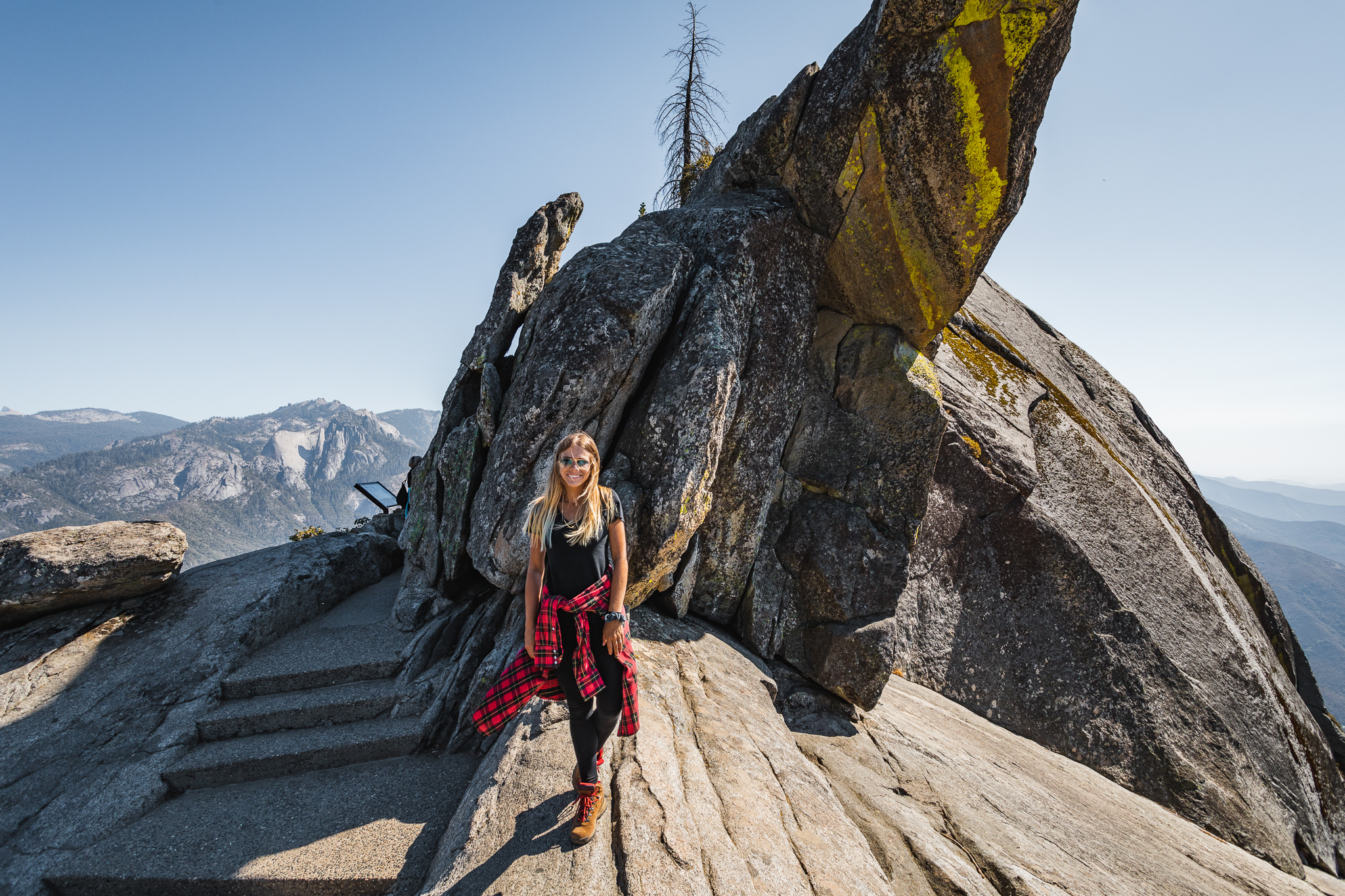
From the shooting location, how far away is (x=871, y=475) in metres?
12.5

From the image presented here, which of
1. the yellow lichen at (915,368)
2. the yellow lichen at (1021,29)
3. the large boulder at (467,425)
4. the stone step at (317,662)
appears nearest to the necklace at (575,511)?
the large boulder at (467,425)

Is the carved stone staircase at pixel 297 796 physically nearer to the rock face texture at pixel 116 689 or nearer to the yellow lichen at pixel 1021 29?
the rock face texture at pixel 116 689

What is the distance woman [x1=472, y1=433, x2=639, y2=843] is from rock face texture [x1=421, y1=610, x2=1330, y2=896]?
0.63 metres

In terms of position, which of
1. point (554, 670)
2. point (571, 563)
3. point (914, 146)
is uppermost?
point (914, 146)

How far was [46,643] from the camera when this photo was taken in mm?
10969

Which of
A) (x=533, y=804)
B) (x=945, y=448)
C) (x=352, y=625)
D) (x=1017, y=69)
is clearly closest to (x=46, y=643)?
(x=352, y=625)

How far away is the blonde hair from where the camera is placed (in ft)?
19.6

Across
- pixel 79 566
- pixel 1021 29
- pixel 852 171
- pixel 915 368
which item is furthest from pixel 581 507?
pixel 79 566

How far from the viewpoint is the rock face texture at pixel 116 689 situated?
8117mm

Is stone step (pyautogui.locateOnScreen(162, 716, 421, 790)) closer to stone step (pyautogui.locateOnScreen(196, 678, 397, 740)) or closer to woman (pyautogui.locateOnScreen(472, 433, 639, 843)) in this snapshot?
stone step (pyautogui.locateOnScreen(196, 678, 397, 740))

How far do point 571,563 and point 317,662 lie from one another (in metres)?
7.72

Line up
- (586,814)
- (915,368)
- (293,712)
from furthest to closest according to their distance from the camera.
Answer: (915,368), (293,712), (586,814)

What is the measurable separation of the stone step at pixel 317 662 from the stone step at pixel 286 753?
995mm

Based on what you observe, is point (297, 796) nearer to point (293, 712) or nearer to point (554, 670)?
point (293, 712)
